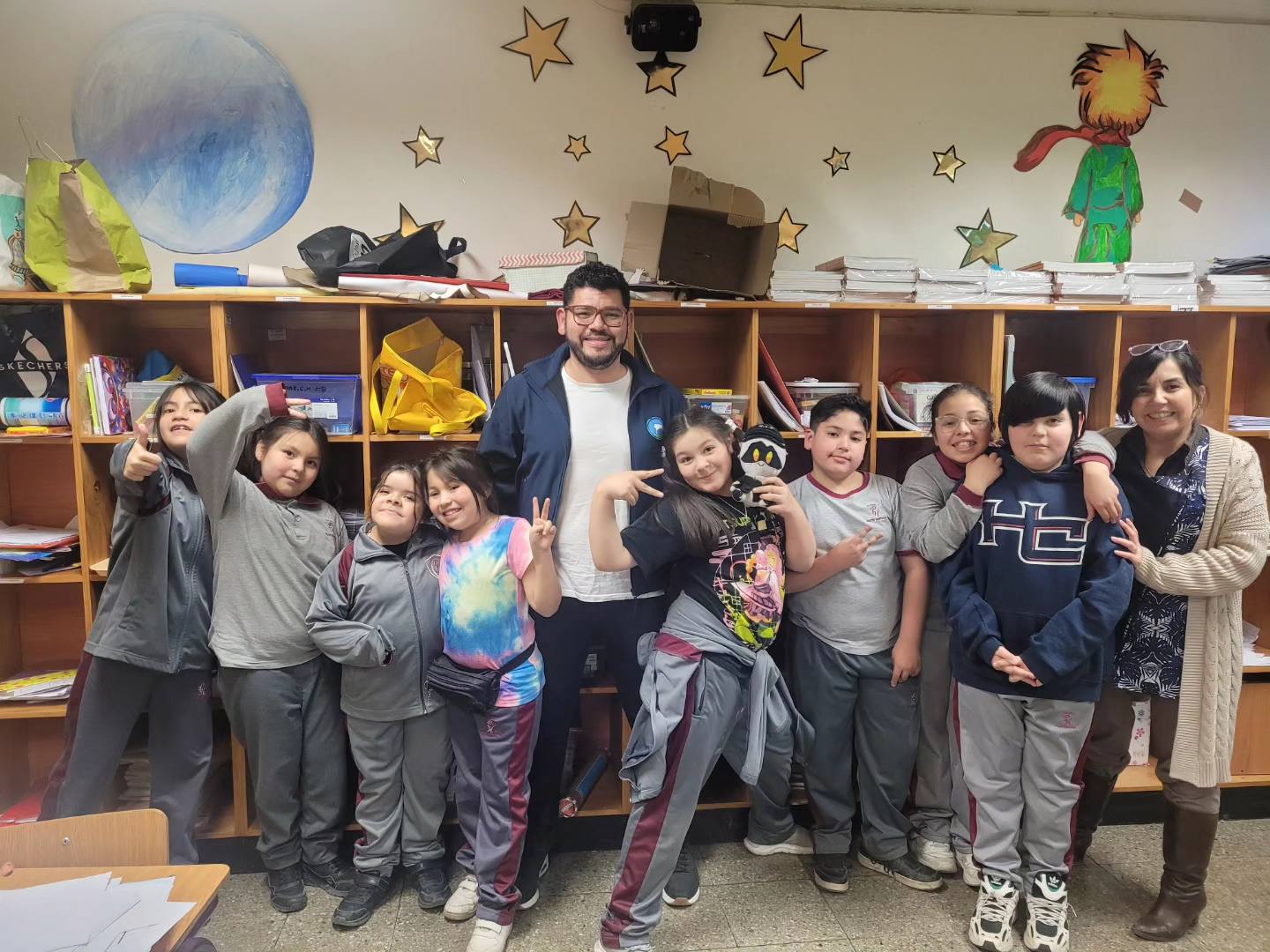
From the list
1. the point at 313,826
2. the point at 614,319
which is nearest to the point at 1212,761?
the point at 614,319

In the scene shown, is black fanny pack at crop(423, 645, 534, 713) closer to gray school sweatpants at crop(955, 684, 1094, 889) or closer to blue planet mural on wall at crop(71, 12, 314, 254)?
gray school sweatpants at crop(955, 684, 1094, 889)

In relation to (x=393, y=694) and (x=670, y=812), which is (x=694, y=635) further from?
(x=393, y=694)

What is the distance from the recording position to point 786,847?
2301 mm

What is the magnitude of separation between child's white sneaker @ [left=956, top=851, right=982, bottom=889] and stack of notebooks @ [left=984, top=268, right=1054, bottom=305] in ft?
5.69

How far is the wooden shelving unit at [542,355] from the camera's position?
2.19 meters

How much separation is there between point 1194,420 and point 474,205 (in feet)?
7.62

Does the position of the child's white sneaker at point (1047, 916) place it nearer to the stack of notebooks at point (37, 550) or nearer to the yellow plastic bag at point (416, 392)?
the yellow plastic bag at point (416, 392)

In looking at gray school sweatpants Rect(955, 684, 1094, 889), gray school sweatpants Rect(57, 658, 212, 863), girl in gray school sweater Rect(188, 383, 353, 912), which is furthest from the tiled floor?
gray school sweatpants Rect(57, 658, 212, 863)

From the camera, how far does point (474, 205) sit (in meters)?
2.58

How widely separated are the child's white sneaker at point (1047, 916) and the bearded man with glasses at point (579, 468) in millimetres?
889

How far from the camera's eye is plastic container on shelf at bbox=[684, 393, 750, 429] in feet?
7.43

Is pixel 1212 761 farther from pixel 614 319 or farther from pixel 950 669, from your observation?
pixel 614 319

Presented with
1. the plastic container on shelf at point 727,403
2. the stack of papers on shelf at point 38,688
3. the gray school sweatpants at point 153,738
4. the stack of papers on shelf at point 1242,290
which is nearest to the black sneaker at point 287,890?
the gray school sweatpants at point 153,738

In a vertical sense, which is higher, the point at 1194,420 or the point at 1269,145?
the point at 1269,145
